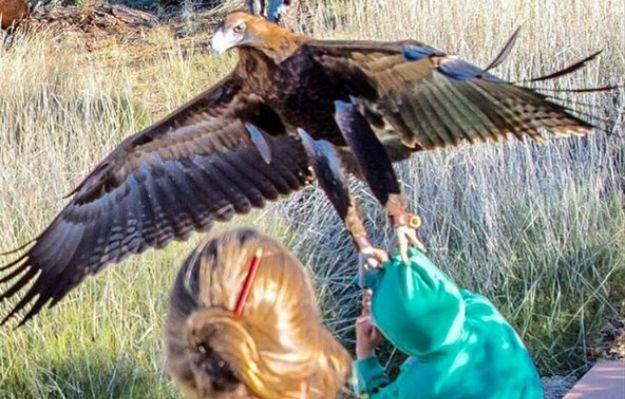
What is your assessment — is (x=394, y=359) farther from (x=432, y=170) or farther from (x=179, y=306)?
(x=179, y=306)

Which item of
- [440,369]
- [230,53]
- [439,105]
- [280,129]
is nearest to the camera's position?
[440,369]

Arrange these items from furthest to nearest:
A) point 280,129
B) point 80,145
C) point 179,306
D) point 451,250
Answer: point 80,145 → point 451,250 → point 280,129 → point 179,306

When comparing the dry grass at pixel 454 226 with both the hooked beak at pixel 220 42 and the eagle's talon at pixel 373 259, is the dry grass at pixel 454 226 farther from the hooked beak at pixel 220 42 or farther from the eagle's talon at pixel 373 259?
the eagle's talon at pixel 373 259

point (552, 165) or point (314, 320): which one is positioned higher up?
point (314, 320)

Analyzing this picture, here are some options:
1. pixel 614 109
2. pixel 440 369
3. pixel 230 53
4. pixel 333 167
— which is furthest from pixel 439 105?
pixel 230 53

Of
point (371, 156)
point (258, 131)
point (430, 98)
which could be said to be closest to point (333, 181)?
point (371, 156)

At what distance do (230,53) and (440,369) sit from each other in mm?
7353

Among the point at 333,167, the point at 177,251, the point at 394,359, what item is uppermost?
the point at 333,167

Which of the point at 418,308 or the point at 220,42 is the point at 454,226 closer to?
the point at 220,42

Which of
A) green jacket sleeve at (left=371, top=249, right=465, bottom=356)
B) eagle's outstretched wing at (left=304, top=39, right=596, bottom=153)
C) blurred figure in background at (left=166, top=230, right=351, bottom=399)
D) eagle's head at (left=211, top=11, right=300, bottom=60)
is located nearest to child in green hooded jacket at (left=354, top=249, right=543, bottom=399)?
green jacket sleeve at (left=371, top=249, right=465, bottom=356)

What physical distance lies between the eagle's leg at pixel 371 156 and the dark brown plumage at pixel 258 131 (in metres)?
0.03

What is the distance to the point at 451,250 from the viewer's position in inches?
207

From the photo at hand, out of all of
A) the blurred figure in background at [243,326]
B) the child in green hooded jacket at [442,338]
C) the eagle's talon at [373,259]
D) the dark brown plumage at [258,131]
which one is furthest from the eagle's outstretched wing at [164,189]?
the blurred figure in background at [243,326]

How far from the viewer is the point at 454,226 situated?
5.30 m
